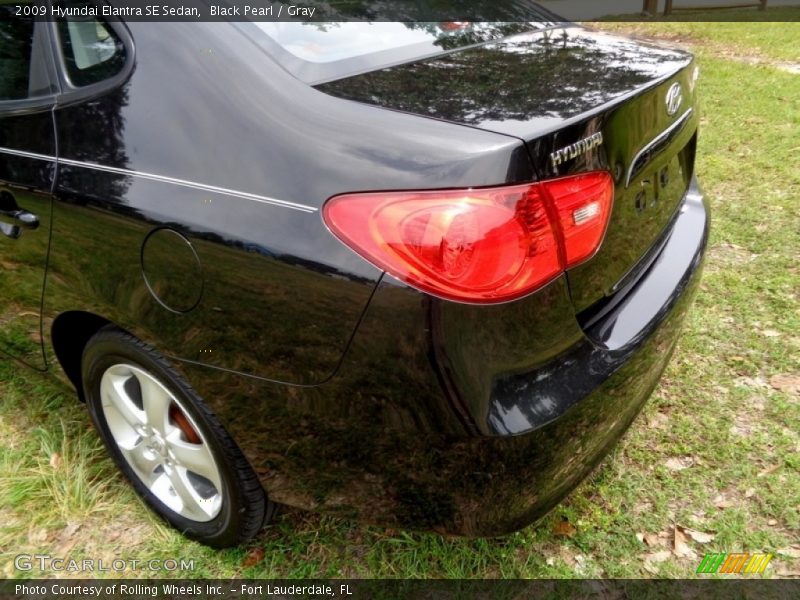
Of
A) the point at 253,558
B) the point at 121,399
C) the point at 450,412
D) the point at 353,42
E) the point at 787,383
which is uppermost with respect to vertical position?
the point at 353,42

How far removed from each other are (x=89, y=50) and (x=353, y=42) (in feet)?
2.35

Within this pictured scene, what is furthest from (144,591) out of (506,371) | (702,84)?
(702,84)

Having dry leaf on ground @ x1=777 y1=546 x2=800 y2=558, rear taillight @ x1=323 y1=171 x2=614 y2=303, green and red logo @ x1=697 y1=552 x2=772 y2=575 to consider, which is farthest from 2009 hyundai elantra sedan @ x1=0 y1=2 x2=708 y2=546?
dry leaf on ground @ x1=777 y1=546 x2=800 y2=558

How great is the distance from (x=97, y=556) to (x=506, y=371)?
4.77 feet

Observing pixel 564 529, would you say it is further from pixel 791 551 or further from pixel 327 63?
pixel 327 63

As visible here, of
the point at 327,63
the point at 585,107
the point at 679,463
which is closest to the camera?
the point at 585,107

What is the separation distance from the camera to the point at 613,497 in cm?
211

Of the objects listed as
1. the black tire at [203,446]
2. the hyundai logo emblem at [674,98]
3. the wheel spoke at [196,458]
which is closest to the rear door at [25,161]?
the black tire at [203,446]

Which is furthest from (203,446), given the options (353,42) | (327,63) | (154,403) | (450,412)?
(353,42)

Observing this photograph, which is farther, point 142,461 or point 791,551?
point 142,461

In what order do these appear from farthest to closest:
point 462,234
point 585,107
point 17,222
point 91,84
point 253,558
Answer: point 253,558 → point 17,222 → point 91,84 → point 585,107 → point 462,234

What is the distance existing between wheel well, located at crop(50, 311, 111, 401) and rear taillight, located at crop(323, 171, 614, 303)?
94cm

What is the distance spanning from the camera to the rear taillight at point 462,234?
1.28m

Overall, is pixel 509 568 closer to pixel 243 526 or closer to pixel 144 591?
pixel 243 526
